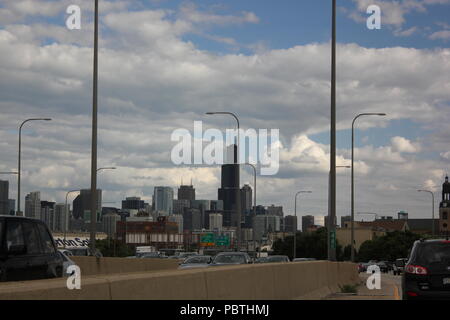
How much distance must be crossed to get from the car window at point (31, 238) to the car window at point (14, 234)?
134 mm

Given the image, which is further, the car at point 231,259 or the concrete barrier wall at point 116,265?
the car at point 231,259

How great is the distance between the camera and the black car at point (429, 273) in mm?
15507

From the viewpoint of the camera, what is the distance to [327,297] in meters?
23.1

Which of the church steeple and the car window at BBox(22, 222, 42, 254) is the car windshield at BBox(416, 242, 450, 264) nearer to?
the car window at BBox(22, 222, 42, 254)

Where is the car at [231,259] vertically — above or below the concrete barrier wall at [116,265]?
above

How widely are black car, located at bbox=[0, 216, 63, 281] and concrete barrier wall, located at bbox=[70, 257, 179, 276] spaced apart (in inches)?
572

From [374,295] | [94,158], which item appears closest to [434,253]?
[374,295]

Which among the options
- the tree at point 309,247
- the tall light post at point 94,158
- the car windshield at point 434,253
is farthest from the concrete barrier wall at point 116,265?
the tree at point 309,247

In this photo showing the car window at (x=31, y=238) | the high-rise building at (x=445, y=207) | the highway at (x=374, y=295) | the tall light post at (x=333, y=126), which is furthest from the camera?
the high-rise building at (x=445, y=207)

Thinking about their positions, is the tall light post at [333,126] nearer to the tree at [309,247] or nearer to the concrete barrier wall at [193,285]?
the concrete barrier wall at [193,285]

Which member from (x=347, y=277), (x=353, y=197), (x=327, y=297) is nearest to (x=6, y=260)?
(x=327, y=297)

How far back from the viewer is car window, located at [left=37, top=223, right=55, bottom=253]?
15.0 metres
